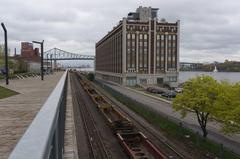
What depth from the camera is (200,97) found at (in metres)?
33.8

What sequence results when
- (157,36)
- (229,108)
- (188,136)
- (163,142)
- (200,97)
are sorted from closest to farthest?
(163,142)
(229,108)
(188,136)
(200,97)
(157,36)

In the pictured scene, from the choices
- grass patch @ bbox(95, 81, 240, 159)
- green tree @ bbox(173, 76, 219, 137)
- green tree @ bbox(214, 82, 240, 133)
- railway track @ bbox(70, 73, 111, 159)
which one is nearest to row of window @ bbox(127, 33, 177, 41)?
grass patch @ bbox(95, 81, 240, 159)

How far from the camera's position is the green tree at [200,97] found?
33.1 metres

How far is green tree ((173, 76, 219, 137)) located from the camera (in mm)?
33062

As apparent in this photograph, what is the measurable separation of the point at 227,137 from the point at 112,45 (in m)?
107

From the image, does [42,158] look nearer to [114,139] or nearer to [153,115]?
[114,139]

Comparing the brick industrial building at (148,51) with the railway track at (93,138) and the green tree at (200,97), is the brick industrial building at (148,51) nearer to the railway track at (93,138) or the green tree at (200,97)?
the railway track at (93,138)

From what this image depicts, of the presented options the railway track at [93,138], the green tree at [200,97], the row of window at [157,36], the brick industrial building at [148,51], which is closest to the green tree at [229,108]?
the green tree at [200,97]

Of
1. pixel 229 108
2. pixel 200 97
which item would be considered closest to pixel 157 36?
pixel 200 97

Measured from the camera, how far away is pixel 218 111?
30828mm

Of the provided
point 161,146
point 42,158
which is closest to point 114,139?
point 161,146

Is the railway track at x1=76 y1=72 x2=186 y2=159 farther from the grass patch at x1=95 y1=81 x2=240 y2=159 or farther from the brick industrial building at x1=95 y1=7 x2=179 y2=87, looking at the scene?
the brick industrial building at x1=95 y1=7 x2=179 y2=87

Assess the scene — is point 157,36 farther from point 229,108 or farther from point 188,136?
point 229,108

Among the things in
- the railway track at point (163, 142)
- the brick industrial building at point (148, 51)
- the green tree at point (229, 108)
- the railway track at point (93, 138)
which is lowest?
the railway track at point (163, 142)
